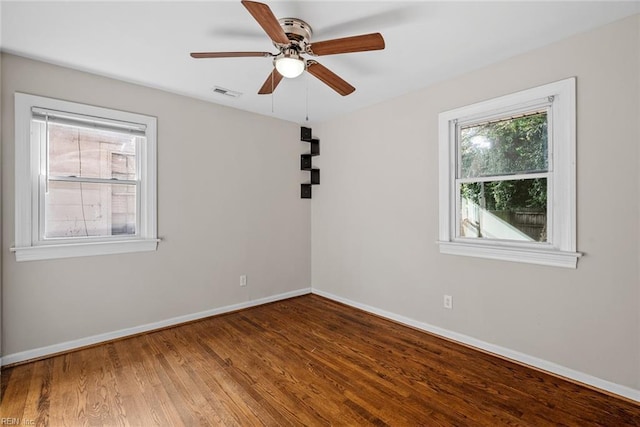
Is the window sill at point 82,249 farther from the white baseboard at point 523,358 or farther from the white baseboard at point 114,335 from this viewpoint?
the white baseboard at point 523,358

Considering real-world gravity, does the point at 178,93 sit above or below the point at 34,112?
above

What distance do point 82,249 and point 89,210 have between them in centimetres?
38

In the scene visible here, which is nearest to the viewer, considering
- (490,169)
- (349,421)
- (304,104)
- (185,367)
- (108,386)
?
(349,421)

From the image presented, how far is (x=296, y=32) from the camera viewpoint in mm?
1951

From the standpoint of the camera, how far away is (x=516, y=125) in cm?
252

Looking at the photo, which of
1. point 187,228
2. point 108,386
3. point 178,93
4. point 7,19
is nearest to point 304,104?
point 178,93

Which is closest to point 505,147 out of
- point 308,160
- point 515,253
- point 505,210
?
point 505,210

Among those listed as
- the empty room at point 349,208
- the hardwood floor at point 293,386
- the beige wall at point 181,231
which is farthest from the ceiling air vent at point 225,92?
the hardwood floor at point 293,386

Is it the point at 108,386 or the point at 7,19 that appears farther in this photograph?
the point at 108,386

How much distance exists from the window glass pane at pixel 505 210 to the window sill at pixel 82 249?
10.4ft

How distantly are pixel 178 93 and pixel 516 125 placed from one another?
132 inches

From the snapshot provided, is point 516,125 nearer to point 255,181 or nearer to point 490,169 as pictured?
point 490,169

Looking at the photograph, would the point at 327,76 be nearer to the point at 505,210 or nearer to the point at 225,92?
the point at 225,92

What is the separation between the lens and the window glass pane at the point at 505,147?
2.40 meters
